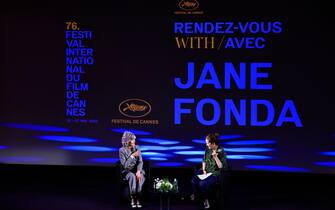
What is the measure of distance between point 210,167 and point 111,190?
1.77 meters

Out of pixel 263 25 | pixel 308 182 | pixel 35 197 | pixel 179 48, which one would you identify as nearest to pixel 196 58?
pixel 179 48

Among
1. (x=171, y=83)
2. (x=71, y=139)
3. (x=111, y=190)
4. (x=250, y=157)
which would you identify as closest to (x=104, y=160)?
(x=71, y=139)

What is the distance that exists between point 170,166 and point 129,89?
139cm

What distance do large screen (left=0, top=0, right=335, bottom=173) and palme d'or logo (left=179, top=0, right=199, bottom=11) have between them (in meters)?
0.02

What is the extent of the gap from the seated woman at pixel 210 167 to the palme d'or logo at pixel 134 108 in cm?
216

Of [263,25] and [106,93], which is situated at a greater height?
[263,25]

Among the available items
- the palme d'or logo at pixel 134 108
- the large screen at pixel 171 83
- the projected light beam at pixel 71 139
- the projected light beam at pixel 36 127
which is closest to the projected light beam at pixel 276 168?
the large screen at pixel 171 83

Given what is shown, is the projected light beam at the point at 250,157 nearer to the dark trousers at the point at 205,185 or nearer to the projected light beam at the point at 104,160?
the projected light beam at the point at 104,160

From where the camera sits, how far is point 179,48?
8.84 metres

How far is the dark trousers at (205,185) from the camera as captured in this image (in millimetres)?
6863

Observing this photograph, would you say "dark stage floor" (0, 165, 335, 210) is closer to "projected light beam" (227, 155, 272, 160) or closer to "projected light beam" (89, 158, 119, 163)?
"projected light beam" (89, 158, 119, 163)

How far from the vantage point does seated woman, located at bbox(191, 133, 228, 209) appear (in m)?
6.88

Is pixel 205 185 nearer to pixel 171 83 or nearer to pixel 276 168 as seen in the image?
pixel 276 168

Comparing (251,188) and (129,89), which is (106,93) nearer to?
(129,89)
